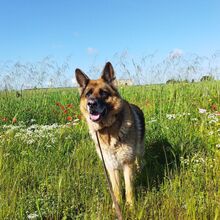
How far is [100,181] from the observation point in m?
3.52

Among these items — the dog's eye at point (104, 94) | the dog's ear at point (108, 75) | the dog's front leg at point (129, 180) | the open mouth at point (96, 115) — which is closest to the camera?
the dog's front leg at point (129, 180)

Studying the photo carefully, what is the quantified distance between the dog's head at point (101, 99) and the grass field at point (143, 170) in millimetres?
574

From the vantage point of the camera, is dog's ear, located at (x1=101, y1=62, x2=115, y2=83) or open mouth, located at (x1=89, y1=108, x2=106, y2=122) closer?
open mouth, located at (x1=89, y1=108, x2=106, y2=122)

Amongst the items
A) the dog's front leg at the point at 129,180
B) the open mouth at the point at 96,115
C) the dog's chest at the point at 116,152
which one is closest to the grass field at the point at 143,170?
the dog's front leg at the point at 129,180

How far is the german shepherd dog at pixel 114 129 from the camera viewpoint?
360 cm

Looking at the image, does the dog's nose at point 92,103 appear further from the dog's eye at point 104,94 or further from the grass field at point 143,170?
the grass field at point 143,170

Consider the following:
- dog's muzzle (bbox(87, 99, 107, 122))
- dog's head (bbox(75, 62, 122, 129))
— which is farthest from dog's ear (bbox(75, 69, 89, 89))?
dog's muzzle (bbox(87, 99, 107, 122))

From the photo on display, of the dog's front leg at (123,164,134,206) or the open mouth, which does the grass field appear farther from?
the open mouth

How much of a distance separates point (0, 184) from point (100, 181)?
3.47 ft

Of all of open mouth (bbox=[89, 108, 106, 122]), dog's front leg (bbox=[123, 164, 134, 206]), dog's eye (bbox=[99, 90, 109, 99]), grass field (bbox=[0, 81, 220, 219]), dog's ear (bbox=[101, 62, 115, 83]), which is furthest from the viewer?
dog's ear (bbox=[101, 62, 115, 83])

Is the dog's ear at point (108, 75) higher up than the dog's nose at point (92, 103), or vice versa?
the dog's ear at point (108, 75)

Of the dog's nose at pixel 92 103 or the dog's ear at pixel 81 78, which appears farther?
the dog's ear at pixel 81 78

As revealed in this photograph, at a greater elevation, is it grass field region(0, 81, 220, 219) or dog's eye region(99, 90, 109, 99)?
dog's eye region(99, 90, 109, 99)

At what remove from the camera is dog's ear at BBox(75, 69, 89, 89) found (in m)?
4.00
